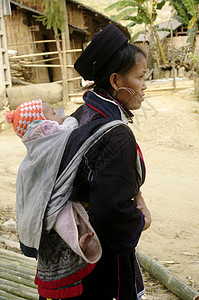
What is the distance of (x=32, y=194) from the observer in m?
1.35

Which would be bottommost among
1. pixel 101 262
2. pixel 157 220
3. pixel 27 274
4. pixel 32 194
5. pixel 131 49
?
pixel 157 220

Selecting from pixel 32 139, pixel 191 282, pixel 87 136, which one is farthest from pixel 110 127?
pixel 191 282

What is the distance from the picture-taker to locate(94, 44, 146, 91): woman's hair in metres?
1.40

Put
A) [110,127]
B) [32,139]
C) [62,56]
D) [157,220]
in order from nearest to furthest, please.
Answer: [110,127] → [32,139] → [157,220] → [62,56]

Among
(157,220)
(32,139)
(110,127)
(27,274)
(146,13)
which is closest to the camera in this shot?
(110,127)

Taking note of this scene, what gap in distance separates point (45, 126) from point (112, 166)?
35 cm

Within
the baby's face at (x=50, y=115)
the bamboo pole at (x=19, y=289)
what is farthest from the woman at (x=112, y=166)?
the bamboo pole at (x=19, y=289)

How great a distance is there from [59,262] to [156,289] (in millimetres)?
1801

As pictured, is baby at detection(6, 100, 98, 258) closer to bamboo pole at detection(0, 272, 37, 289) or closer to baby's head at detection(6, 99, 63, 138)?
baby's head at detection(6, 99, 63, 138)

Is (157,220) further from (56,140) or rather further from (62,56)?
(62,56)

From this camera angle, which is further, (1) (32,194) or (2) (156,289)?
(2) (156,289)

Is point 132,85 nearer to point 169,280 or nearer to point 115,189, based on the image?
point 115,189

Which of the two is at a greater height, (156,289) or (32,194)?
(32,194)

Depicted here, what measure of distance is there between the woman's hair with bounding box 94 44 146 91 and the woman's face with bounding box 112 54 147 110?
19 millimetres
